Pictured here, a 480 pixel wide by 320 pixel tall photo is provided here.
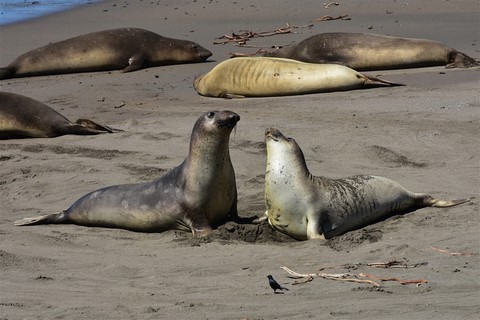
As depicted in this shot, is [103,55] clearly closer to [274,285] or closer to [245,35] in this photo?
[245,35]

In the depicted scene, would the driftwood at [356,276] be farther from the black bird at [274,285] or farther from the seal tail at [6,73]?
the seal tail at [6,73]

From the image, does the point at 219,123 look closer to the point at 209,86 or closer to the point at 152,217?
the point at 152,217

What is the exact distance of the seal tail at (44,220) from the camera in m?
6.12

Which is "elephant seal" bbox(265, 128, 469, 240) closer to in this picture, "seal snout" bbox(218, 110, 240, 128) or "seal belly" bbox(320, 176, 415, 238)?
"seal belly" bbox(320, 176, 415, 238)

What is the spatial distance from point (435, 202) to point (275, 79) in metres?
4.25

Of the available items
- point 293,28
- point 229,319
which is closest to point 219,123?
point 229,319

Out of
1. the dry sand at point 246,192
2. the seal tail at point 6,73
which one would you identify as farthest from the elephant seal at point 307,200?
the seal tail at point 6,73

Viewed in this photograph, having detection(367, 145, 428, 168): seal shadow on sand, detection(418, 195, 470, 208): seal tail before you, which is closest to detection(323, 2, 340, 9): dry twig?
detection(367, 145, 428, 168): seal shadow on sand

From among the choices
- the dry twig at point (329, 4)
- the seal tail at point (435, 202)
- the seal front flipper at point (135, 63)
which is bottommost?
the seal front flipper at point (135, 63)

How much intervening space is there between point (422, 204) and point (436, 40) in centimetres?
679

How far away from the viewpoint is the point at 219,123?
5.89 meters

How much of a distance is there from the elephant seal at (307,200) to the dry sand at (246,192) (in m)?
0.12

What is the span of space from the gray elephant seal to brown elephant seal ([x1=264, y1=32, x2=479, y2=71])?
18.5 feet

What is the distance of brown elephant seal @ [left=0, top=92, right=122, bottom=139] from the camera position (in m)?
8.80
